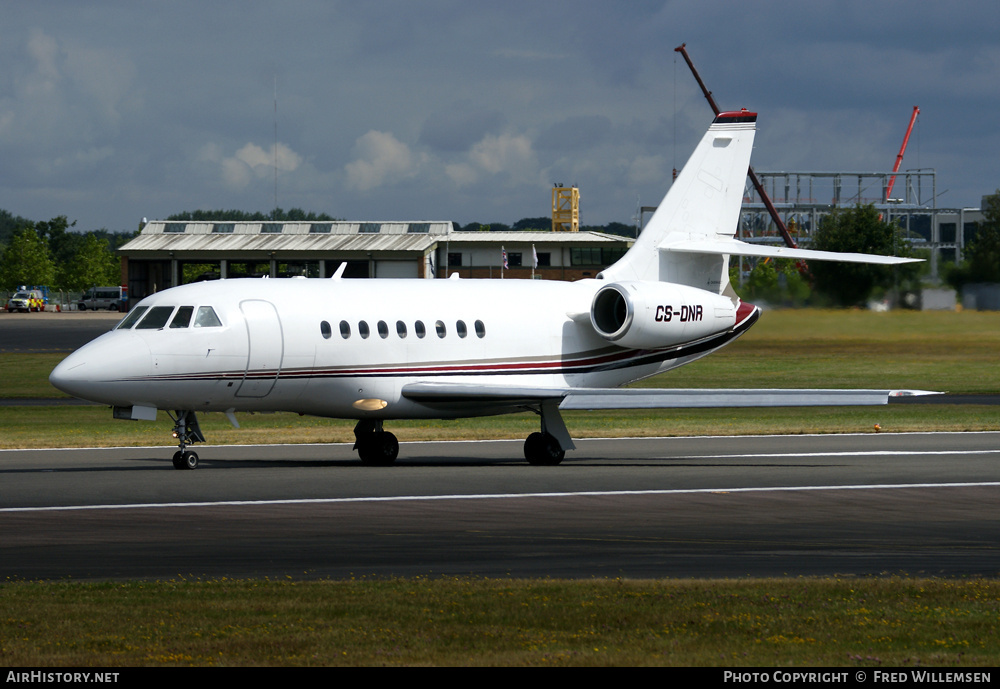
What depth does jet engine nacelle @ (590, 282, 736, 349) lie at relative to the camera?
28.5m

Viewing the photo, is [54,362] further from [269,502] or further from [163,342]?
[269,502]

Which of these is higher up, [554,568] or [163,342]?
[163,342]

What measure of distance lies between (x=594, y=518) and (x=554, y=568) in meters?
4.39

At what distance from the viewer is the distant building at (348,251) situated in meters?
115

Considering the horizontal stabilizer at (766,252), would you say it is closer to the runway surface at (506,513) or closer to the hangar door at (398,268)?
the runway surface at (506,513)

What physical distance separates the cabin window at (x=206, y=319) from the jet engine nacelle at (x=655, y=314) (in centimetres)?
825

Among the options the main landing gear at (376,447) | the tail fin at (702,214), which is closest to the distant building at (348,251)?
the tail fin at (702,214)

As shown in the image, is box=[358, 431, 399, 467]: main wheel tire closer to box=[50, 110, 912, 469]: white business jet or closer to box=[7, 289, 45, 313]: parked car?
box=[50, 110, 912, 469]: white business jet

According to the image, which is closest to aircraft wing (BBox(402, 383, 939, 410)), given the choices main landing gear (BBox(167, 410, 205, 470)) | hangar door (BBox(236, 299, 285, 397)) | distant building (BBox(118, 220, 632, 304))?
hangar door (BBox(236, 299, 285, 397))

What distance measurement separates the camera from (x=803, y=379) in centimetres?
5272

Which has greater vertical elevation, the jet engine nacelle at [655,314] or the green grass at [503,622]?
the jet engine nacelle at [655,314]

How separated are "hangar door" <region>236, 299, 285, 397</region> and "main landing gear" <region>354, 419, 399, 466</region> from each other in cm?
278
